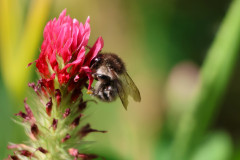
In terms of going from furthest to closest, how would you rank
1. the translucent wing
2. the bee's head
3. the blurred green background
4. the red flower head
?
the blurred green background, the translucent wing, the bee's head, the red flower head

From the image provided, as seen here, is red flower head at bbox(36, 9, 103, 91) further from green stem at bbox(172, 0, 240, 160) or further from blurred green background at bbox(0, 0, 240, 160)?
green stem at bbox(172, 0, 240, 160)

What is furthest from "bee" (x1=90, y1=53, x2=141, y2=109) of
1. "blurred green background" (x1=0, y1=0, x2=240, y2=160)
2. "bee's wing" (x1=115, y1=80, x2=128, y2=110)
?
"blurred green background" (x1=0, y1=0, x2=240, y2=160)

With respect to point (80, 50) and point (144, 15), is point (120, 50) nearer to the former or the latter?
point (144, 15)

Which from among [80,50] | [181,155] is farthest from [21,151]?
[181,155]

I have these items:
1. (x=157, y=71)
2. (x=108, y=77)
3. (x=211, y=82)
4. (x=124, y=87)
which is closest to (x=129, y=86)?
(x=124, y=87)

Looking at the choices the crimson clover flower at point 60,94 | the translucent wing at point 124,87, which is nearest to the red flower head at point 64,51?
the crimson clover flower at point 60,94

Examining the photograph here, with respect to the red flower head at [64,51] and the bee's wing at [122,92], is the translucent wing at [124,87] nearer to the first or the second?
the bee's wing at [122,92]
